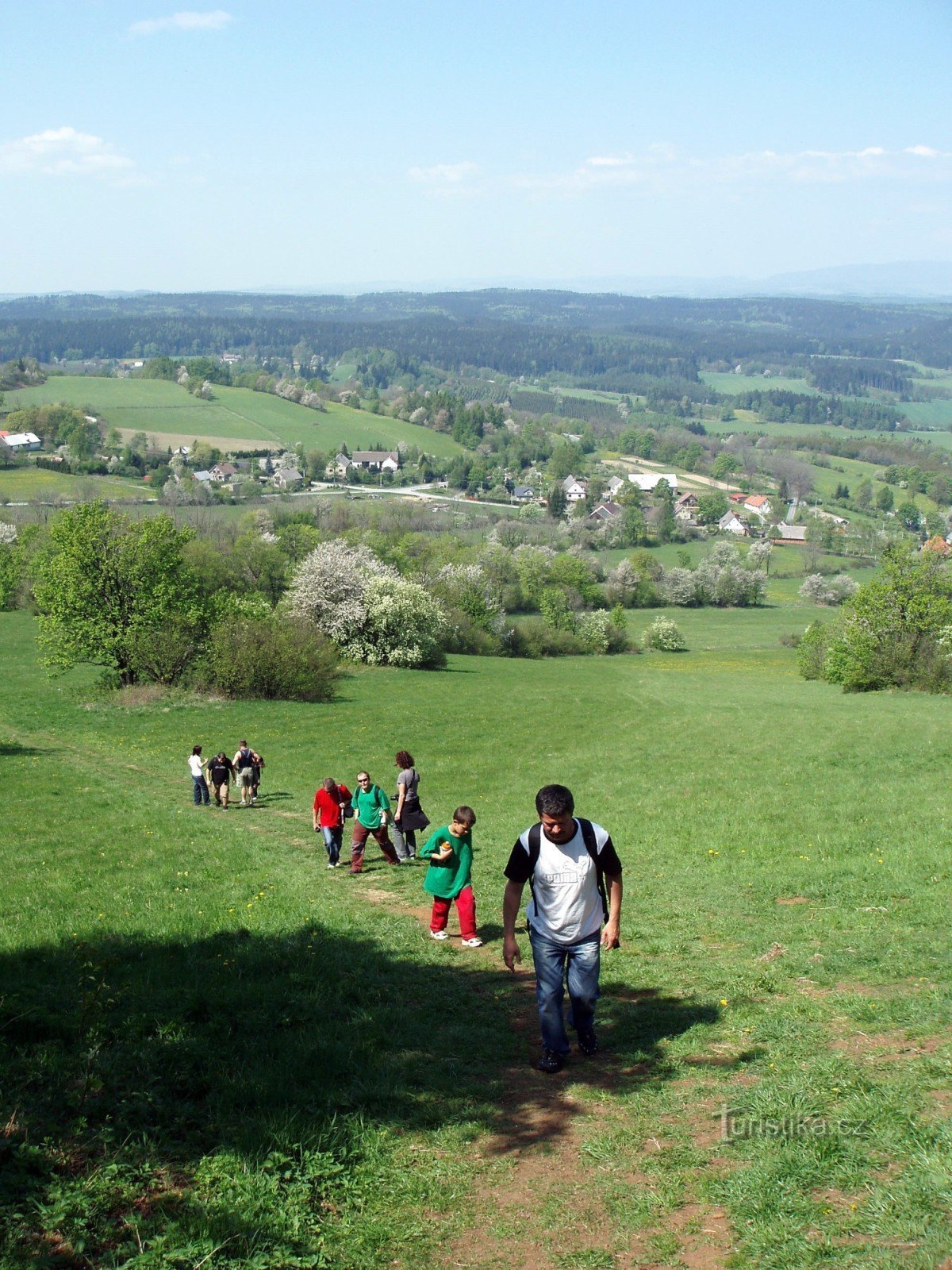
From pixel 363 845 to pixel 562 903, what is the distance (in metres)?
9.40

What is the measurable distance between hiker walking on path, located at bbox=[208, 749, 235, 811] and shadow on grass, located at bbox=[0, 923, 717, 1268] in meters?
12.4

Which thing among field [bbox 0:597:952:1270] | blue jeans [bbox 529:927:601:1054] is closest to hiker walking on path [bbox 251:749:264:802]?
field [bbox 0:597:952:1270]

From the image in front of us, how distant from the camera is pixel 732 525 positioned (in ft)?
536

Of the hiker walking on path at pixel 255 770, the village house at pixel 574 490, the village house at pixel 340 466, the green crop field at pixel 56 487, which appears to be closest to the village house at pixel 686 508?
the village house at pixel 574 490

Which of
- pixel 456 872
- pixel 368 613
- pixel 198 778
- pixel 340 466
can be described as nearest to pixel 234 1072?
pixel 456 872

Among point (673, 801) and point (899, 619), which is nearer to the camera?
point (673, 801)

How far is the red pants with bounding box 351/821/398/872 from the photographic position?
1725cm

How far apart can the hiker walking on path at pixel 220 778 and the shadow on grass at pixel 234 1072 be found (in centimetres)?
1237

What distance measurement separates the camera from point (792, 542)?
508 feet

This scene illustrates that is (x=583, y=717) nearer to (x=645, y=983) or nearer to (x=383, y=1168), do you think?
(x=645, y=983)

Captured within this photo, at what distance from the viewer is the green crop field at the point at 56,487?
4998 inches

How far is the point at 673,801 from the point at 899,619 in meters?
30.7

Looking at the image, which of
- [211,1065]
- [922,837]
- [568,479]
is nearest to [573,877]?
[211,1065]

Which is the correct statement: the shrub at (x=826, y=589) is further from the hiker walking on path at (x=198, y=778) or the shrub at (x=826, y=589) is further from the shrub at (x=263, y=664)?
the hiker walking on path at (x=198, y=778)
